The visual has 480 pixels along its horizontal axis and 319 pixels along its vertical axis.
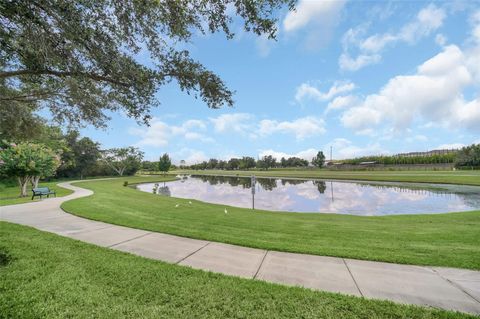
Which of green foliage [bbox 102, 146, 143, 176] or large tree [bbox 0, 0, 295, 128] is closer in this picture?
large tree [bbox 0, 0, 295, 128]

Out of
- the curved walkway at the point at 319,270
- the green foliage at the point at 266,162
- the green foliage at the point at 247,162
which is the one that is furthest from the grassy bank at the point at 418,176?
the green foliage at the point at 247,162

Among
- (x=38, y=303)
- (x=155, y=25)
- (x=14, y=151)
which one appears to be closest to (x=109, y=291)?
(x=38, y=303)

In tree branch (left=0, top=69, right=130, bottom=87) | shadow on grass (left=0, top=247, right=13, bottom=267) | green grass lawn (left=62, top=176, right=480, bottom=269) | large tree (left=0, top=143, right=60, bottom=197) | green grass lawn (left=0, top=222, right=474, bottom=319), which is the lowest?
green grass lawn (left=62, top=176, right=480, bottom=269)

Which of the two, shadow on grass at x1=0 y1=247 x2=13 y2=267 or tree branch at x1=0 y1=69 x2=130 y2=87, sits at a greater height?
tree branch at x1=0 y1=69 x2=130 y2=87

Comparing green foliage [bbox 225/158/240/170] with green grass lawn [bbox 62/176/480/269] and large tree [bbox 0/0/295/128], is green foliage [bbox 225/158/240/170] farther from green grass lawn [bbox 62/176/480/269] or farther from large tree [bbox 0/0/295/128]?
large tree [bbox 0/0/295/128]

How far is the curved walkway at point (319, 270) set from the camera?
347 centimetres

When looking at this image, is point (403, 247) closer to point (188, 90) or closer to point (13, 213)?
point (188, 90)

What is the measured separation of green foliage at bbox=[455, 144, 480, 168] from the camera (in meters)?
60.9

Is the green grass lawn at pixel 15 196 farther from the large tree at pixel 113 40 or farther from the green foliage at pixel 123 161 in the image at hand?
the green foliage at pixel 123 161

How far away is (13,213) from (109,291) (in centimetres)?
910

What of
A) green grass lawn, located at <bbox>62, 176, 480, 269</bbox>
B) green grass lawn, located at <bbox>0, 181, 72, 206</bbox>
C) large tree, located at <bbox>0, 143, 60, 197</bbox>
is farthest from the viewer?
large tree, located at <bbox>0, 143, 60, 197</bbox>

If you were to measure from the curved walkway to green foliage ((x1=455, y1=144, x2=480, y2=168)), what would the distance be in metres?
78.9

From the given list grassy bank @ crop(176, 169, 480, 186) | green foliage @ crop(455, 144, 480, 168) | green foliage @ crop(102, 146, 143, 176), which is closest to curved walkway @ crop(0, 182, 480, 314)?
grassy bank @ crop(176, 169, 480, 186)

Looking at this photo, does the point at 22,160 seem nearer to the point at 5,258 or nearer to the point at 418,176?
the point at 5,258
